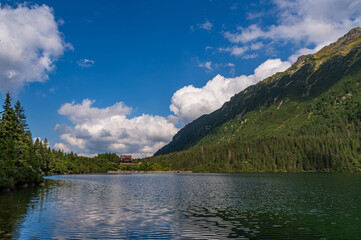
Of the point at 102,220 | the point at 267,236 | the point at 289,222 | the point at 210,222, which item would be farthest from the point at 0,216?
the point at 289,222

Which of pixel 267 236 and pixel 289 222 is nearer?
pixel 267 236

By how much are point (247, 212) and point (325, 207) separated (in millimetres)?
16066

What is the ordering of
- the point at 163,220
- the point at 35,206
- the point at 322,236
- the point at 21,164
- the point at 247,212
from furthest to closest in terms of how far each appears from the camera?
the point at 21,164
the point at 35,206
the point at 247,212
the point at 163,220
the point at 322,236

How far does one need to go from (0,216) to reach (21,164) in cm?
4717

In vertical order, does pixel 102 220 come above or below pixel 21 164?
below

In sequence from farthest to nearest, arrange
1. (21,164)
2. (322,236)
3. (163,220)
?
(21,164) → (163,220) → (322,236)

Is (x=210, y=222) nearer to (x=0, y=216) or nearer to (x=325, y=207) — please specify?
(x=325, y=207)

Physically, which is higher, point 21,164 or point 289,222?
point 21,164

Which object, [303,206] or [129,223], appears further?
[303,206]

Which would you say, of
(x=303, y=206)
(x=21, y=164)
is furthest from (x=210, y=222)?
(x=21, y=164)

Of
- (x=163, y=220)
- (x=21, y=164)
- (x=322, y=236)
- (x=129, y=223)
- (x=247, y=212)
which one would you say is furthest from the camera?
(x=21, y=164)

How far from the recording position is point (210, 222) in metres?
35.8

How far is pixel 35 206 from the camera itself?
1884 inches

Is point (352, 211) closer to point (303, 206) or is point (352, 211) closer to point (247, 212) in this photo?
point (303, 206)
